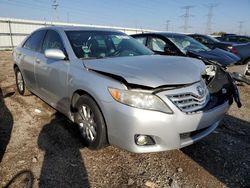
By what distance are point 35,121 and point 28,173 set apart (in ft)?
5.38

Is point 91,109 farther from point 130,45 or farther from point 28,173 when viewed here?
point 130,45

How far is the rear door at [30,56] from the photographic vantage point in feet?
15.4

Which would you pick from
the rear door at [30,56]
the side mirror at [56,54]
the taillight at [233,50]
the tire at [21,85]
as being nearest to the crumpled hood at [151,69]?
the side mirror at [56,54]

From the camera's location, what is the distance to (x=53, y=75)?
3877 millimetres

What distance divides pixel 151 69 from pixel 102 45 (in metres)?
1.26

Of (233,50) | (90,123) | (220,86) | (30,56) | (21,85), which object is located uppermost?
(30,56)

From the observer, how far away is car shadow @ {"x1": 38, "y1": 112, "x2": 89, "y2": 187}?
2713mm

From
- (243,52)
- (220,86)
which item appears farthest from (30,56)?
(243,52)

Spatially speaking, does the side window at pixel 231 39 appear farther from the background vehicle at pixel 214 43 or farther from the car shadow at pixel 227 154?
the car shadow at pixel 227 154

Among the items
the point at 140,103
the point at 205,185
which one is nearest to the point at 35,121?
the point at 140,103

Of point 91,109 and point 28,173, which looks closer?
point 28,173

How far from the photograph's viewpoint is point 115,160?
314cm

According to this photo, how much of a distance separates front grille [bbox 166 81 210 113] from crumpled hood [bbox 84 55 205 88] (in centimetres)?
9

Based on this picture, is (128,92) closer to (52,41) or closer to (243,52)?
(52,41)
